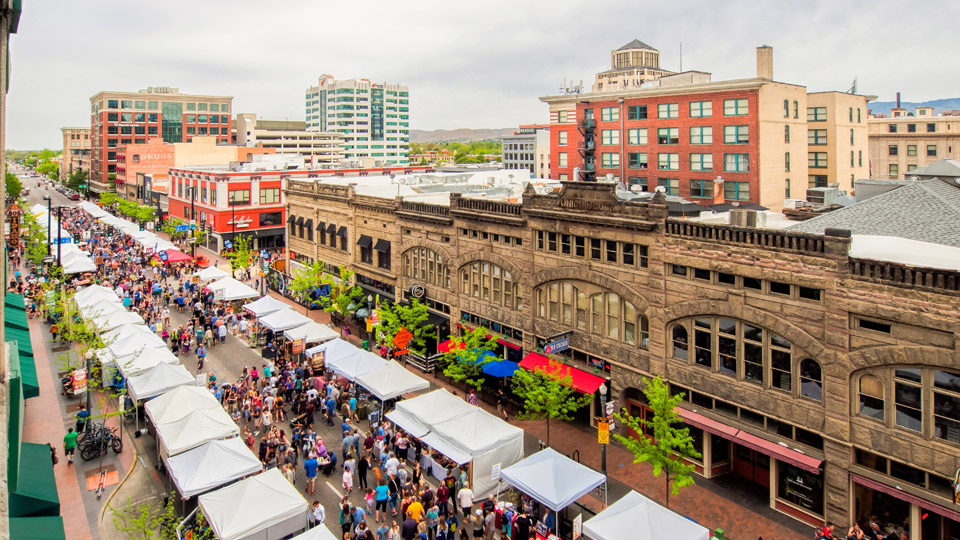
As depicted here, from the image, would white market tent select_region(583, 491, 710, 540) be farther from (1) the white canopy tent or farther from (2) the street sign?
(1) the white canopy tent

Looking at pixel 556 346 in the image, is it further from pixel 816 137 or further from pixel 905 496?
pixel 816 137

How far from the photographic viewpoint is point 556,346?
28.7m

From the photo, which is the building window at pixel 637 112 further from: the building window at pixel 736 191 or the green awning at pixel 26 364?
the green awning at pixel 26 364

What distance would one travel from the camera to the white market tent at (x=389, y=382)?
29.5 m

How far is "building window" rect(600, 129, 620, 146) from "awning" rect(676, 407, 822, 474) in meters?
43.4

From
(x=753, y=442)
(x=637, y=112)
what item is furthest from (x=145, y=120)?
(x=753, y=442)

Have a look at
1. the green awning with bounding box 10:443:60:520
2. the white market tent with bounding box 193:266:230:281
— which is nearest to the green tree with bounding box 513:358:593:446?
the green awning with bounding box 10:443:60:520

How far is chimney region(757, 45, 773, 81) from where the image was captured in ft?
180

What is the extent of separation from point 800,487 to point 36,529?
22266 mm

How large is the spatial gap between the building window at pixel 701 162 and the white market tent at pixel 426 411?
39.6 m

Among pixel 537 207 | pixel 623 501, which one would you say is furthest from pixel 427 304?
pixel 623 501

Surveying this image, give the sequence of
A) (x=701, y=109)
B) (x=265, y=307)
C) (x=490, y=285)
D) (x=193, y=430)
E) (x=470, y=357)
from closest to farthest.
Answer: (x=193, y=430) < (x=470, y=357) < (x=490, y=285) < (x=265, y=307) < (x=701, y=109)

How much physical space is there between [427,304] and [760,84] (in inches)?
1316

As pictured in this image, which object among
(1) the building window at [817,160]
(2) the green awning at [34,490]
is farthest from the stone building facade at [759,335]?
(1) the building window at [817,160]
